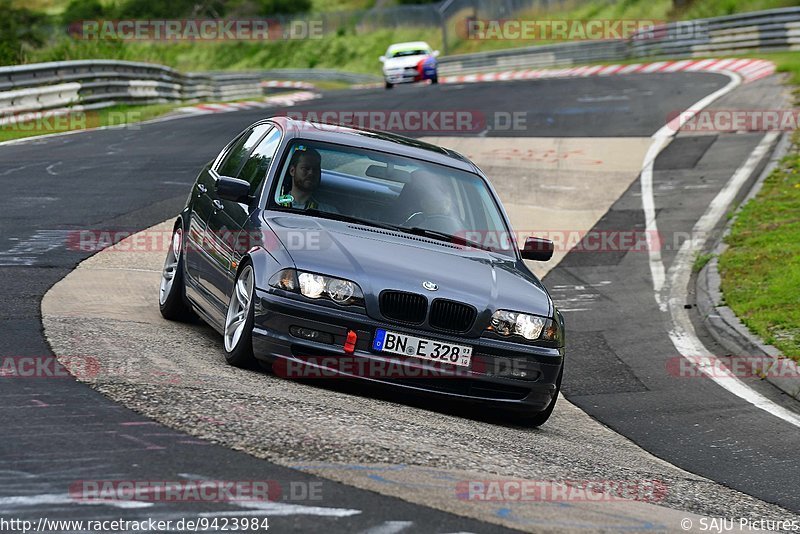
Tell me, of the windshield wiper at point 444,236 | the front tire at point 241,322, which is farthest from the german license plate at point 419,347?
the windshield wiper at point 444,236

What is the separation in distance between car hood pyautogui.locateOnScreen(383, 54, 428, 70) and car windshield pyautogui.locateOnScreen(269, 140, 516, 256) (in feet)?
125

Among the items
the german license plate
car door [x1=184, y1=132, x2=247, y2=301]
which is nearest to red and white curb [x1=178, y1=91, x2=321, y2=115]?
car door [x1=184, y1=132, x2=247, y2=301]

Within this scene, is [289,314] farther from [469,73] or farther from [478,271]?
[469,73]

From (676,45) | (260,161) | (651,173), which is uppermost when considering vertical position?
(676,45)

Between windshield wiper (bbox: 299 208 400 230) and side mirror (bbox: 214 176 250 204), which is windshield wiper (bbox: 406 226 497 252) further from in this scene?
side mirror (bbox: 214 176 250 204)

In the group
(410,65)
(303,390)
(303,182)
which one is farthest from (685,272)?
(410,65)

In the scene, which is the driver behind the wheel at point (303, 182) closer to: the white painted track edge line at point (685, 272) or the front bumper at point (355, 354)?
the front bumper at point (355, 354)

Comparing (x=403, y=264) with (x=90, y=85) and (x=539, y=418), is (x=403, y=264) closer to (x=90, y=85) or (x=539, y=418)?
(x=539, y=418)

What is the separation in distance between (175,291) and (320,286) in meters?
2.34

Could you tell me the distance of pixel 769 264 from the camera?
14039mm

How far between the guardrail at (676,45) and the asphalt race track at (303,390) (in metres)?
15.9

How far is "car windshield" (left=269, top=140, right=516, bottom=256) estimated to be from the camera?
836 cm

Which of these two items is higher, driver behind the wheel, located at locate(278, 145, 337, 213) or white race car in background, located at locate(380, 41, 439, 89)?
white race car in background, located at locate(380, 41, 439, 89)

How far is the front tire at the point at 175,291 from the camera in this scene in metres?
9.34
